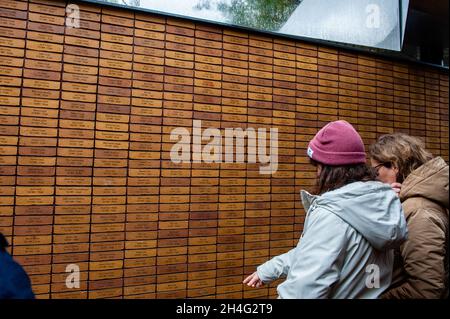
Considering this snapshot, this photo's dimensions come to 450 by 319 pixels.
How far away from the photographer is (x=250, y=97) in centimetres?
339

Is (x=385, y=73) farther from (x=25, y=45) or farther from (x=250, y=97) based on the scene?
(x=25, y=45)

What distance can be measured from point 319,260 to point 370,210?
1.01ft

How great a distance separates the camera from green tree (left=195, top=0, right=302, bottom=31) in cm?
326

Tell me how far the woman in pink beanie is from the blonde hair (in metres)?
0.55

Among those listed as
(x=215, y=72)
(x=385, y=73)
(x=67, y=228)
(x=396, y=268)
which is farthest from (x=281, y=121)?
(x=67, y=228)

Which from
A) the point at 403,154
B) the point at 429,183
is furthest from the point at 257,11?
the point at 429,183

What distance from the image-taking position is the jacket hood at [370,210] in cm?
140

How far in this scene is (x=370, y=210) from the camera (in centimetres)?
142
